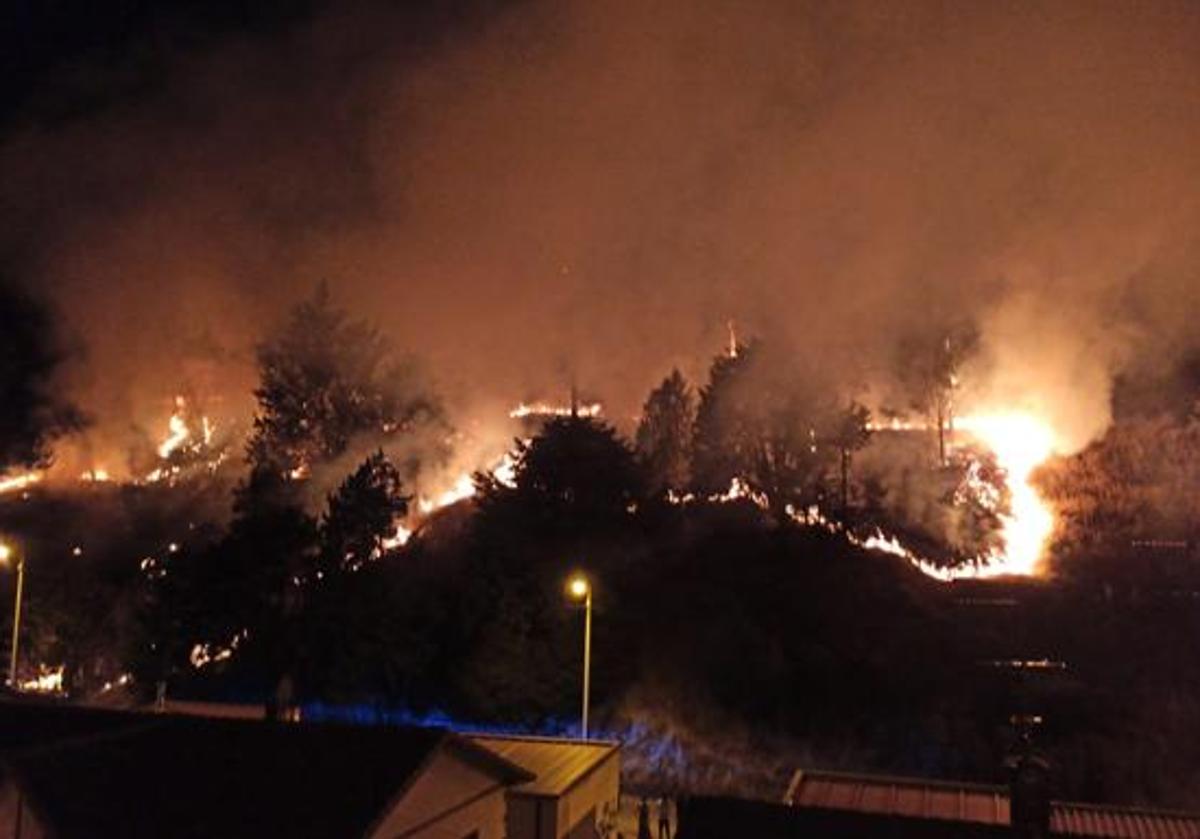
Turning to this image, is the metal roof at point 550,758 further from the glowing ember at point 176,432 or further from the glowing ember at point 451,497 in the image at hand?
the glowing ember at point 176,432

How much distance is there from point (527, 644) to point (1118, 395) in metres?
28.6

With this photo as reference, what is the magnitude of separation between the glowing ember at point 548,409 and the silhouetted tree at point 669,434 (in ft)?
26.7

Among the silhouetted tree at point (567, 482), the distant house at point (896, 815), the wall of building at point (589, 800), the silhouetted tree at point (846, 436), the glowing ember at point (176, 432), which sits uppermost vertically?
the glowing ember at point (176, 432)

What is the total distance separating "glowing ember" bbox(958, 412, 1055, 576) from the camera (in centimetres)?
3656

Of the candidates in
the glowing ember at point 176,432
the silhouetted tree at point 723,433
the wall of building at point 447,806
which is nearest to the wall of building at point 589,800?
the wall of building at point 447,806

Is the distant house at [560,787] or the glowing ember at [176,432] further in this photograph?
the glowing ember at [176,432]

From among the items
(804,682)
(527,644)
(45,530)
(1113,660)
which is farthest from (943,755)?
(45,530)

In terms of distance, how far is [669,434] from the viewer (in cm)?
4412

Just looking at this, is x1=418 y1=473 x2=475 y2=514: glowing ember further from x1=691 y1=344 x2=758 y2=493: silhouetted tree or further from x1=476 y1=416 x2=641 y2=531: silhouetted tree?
x1=476 y1=416 x2=641 y2=531: silhouetted tree

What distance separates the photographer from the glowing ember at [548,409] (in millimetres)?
54094

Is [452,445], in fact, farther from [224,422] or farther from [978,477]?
[978,477]

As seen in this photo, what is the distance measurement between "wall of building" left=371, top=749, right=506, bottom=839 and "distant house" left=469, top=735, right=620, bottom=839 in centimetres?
60

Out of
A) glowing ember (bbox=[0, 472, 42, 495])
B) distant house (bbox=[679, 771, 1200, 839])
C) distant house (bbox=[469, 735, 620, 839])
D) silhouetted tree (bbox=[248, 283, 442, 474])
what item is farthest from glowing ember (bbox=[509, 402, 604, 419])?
distant house (bbox=[679, 771, 1200, 839])

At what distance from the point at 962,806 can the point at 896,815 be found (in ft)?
11.8
